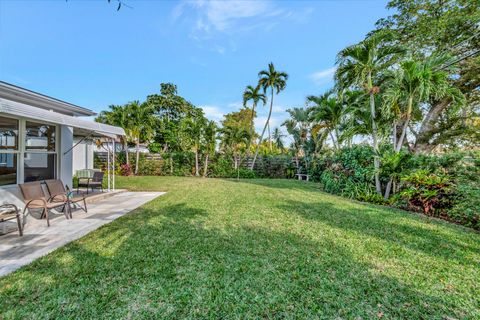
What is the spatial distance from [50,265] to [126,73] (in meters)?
17.5

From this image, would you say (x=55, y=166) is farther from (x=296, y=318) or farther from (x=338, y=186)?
(x=338, y=186)

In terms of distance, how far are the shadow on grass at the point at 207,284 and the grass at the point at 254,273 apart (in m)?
0.01

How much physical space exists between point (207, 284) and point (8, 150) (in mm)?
5957

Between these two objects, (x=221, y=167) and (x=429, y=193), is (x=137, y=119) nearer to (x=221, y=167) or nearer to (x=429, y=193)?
(x=221, y=167)

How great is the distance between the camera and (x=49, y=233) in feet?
14.5

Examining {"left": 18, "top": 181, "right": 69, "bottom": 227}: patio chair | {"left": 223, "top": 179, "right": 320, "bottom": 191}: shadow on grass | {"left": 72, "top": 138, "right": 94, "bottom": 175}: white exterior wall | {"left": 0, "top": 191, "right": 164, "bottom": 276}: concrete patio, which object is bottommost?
{"left": 0, "top": 191, "right": 164, "bottom": 276}: concrete patio

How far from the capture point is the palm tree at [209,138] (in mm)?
16163

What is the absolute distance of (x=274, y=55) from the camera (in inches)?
692

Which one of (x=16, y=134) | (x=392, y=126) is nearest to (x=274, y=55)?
(x=392, y=126)

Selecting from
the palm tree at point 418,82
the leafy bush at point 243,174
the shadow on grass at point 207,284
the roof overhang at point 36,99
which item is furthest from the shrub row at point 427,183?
the roof overhang at point 36,99

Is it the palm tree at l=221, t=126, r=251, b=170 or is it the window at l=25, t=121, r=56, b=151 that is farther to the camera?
the palm tree at l=221, t=126, r=251, b=170

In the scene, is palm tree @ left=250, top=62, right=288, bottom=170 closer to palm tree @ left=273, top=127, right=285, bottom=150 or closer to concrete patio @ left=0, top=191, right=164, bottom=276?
palm tree @ left=273, top=127, right=285, bottom=150

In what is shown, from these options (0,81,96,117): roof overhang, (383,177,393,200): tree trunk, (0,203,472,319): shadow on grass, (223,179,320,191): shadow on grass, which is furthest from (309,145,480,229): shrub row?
(0,81,96,117): roof overhang

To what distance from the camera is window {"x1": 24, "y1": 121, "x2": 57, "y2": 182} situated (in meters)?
5.65
